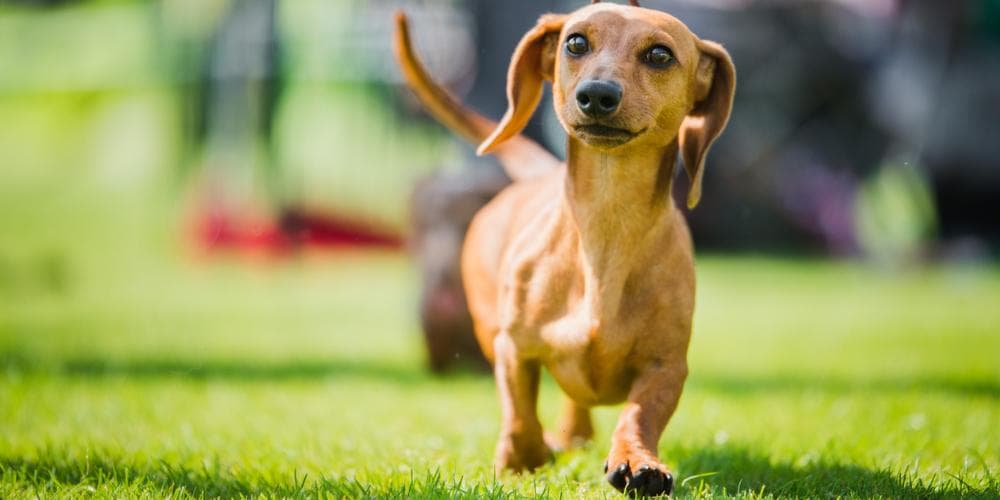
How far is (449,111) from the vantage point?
3.63 m

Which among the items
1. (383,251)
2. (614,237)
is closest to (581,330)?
(614,237)

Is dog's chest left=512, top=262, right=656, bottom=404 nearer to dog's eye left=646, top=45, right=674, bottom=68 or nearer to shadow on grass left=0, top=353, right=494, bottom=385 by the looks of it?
dog's eye left=646, top=45, right=674, bottom=68

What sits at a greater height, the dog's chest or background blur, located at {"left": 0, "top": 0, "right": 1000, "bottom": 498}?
the dog's chest

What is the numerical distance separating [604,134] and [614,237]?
0.32 meters

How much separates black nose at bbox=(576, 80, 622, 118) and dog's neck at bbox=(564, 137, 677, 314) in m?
0.25

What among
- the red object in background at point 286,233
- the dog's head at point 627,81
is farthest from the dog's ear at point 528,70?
the red object in background at point 286,233

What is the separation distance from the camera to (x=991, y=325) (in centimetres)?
726

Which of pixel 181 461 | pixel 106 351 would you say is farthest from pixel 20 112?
pixel 181 461

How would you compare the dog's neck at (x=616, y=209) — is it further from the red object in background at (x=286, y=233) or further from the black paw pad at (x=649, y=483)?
the red object in background at (x=286, y=233)

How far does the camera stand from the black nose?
246cm

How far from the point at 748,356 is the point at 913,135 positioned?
21.5 feet

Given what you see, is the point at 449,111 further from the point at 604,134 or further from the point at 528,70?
the point at 604,134

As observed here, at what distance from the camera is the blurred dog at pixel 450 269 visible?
5.20 metres

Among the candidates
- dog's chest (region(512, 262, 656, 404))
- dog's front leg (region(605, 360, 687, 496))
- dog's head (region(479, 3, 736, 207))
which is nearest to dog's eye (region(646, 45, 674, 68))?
dog's head (region(479, 3, 736, 207))
